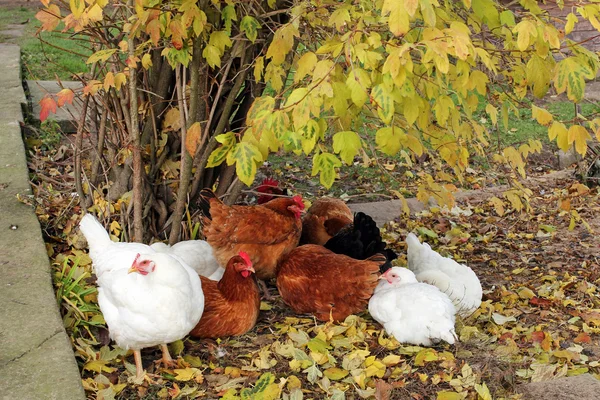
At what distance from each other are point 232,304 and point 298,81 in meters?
1.23

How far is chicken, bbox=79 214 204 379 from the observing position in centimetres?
303

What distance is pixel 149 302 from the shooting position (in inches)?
119

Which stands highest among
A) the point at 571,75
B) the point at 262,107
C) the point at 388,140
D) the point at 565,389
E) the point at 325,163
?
the point at 571,75

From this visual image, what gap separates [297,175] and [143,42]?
8.66 feet

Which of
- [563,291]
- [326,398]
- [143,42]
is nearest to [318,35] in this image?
[143,42]

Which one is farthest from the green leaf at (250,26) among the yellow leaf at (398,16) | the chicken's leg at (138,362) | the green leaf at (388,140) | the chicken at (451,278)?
the chicken at (451,278)

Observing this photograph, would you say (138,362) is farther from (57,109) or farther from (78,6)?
→ (57,109)

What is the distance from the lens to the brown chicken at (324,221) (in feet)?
14.4

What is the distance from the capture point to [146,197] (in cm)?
412

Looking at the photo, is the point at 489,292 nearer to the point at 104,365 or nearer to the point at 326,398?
the point at 326,398

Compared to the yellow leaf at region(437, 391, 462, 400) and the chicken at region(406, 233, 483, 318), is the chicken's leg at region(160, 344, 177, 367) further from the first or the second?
the chicken at region(406, 233, 483, 318)

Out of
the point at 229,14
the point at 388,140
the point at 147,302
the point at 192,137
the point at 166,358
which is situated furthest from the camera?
the point at 192,137

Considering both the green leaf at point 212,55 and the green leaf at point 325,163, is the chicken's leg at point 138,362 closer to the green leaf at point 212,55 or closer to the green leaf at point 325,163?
the green leaf at point 325,163

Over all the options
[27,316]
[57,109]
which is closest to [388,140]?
[27,316]
